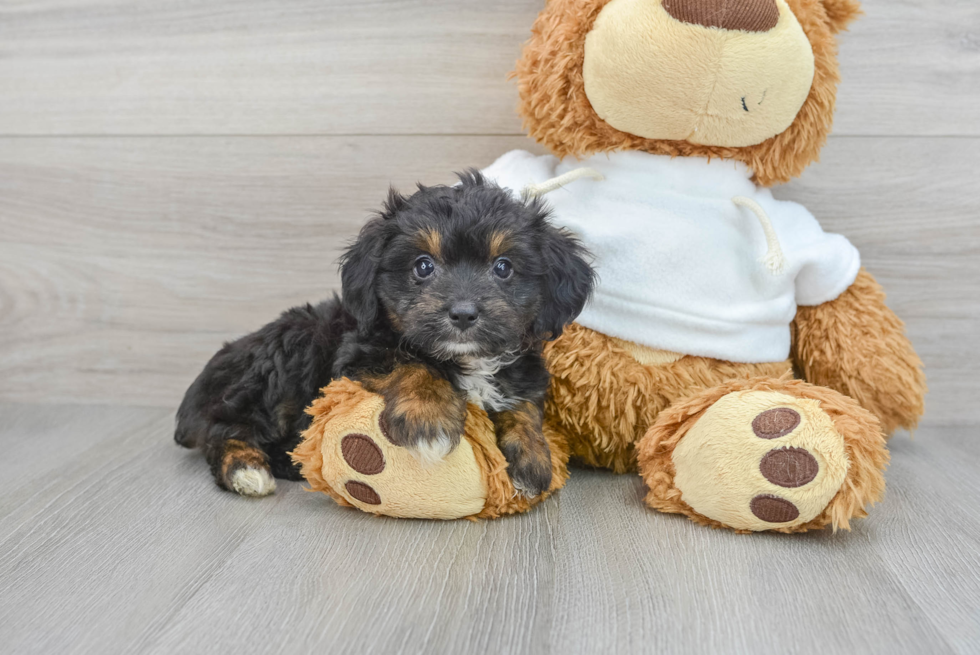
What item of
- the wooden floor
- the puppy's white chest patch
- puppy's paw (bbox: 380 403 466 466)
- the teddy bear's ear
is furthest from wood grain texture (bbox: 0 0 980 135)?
puppy's paw (bbox: 380 403 466 466)

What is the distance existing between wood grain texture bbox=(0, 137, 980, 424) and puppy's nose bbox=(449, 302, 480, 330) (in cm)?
116

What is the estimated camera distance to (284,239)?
2.81 meters

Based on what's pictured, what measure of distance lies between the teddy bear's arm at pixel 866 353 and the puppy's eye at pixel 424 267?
1234mm

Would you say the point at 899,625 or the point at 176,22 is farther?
the point at 176,22

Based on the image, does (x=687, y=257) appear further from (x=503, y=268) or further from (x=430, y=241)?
(x=430, y=241)

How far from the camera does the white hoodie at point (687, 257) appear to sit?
6.91 feet

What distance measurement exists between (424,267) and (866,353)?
137 centimetres

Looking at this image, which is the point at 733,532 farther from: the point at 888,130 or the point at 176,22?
the point at 176,22

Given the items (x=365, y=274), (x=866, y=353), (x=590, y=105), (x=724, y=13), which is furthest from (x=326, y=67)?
(x=866, y=353)

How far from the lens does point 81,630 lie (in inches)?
55.9

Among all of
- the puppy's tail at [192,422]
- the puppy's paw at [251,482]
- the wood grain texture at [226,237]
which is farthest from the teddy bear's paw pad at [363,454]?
the wood grain texture at [226,237]

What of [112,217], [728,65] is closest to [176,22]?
[112,217]

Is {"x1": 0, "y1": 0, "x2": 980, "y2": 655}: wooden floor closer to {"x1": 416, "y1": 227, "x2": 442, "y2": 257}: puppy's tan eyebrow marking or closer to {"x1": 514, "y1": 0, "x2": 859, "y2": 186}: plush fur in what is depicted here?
{"x1": 514, "y1": 0, "x2": 859, "y2": 186}: plush fur

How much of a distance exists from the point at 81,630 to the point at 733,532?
1393 mm
